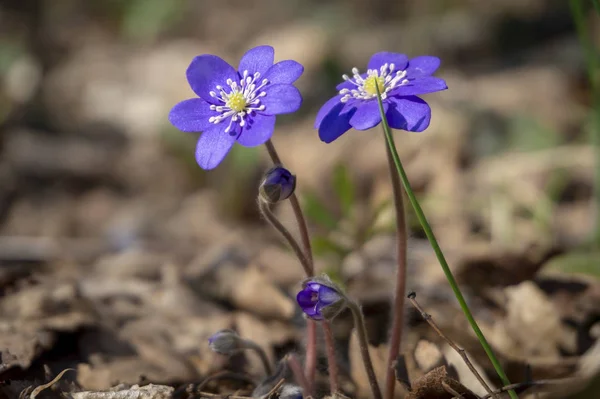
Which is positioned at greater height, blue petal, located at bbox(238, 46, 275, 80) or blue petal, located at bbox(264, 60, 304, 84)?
blue petal, located at bbox(238, 46, 275, 80)

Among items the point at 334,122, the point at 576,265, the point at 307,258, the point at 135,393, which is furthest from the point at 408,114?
the point at 576,265

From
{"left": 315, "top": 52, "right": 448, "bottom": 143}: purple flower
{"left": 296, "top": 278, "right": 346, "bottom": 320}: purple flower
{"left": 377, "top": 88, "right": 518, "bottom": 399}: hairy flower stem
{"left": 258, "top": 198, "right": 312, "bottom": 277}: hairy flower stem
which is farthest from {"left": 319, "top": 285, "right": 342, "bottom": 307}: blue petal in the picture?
{"left": 315, "top": 52, "right": 448, "bottom": 143}: purple flower

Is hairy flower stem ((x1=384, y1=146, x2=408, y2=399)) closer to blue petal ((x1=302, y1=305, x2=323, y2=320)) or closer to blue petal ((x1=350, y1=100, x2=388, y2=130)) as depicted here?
Result: blue petal ((x1=350, y1=100, x2=388, y2=130))

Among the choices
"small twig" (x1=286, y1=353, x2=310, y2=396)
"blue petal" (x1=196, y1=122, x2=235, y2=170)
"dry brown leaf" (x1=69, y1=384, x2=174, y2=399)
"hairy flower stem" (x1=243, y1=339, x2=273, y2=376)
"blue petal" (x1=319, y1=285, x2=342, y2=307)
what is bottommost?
"dry brown leaf" (x1=69, y1=384, x2=174, y2=399)

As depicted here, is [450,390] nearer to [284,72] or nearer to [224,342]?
[224,342]

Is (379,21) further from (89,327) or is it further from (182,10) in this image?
(89,327)

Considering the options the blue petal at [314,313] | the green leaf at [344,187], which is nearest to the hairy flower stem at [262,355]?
the blue petal at [314,313]
